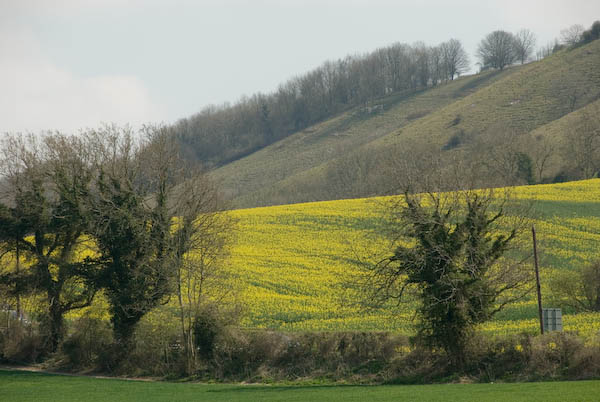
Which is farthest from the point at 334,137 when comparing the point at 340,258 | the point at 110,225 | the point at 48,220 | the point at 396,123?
the point at 110,225

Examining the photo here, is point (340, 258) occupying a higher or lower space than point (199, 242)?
lower

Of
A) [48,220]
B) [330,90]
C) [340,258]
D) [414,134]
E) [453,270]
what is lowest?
[453,270]

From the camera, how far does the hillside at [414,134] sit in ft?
298

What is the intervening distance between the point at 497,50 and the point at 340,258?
14704cm

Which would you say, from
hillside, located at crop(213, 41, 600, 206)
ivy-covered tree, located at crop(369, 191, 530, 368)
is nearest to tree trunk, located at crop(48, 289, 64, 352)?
ivy-covered tree, located at crop(369, 191, 530, 368)

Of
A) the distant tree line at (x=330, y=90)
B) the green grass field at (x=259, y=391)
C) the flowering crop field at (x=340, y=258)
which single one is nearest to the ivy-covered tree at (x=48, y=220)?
the green grass field at (x=259, y=391)

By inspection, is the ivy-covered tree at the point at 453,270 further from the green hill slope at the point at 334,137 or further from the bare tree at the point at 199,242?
the green hill slope at the point at 334,137

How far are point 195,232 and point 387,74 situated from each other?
15162 centimetres

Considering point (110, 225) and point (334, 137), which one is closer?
point (110, 225)

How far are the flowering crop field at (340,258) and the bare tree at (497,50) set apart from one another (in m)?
124

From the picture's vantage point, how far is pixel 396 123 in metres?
142

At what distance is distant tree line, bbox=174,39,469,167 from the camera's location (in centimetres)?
16350

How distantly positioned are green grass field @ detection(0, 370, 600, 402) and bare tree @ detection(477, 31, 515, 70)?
536ft

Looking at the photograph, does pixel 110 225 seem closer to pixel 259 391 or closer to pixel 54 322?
pixel 54 322
